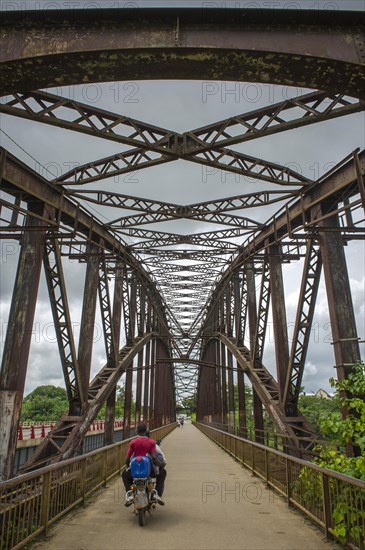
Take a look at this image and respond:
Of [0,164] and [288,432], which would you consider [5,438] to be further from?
[288,432]

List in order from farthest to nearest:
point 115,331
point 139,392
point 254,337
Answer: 1. point 139,392
2. point 254,337
3. point 115,331

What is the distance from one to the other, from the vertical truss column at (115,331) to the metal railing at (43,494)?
568cm

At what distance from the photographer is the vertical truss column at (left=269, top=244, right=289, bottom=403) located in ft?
43.5

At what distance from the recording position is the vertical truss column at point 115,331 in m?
14.5

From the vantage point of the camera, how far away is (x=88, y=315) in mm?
13086

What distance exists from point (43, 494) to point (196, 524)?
2217mm

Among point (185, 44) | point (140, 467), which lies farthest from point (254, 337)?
point (185, 44)

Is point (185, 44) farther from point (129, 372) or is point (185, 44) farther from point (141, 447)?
point (129, 372)

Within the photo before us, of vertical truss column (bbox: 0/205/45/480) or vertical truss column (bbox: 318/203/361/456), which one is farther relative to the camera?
vertical truss column (bbox: 318/203/361/456)

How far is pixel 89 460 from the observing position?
7.92 m

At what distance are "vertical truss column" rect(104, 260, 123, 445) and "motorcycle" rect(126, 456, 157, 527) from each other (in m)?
8.47

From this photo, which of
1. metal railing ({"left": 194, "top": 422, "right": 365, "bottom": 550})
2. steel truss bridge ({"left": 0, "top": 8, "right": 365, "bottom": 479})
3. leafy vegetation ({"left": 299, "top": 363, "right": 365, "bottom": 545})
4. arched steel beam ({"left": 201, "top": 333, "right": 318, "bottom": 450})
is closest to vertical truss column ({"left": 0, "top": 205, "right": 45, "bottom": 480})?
steel truss bridge ({"left": 0, "top": 8, "right": 365, "bottom": 479})

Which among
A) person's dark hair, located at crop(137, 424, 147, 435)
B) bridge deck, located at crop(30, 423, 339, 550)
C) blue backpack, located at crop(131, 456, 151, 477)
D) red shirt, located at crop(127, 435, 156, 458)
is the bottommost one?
bridge deck, located at crop(30, 423, 339, 550)

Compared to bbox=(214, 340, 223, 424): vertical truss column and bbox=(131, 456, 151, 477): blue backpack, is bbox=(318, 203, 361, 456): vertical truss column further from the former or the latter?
bbox=(214, 340, 223, 424): vertical truss column
